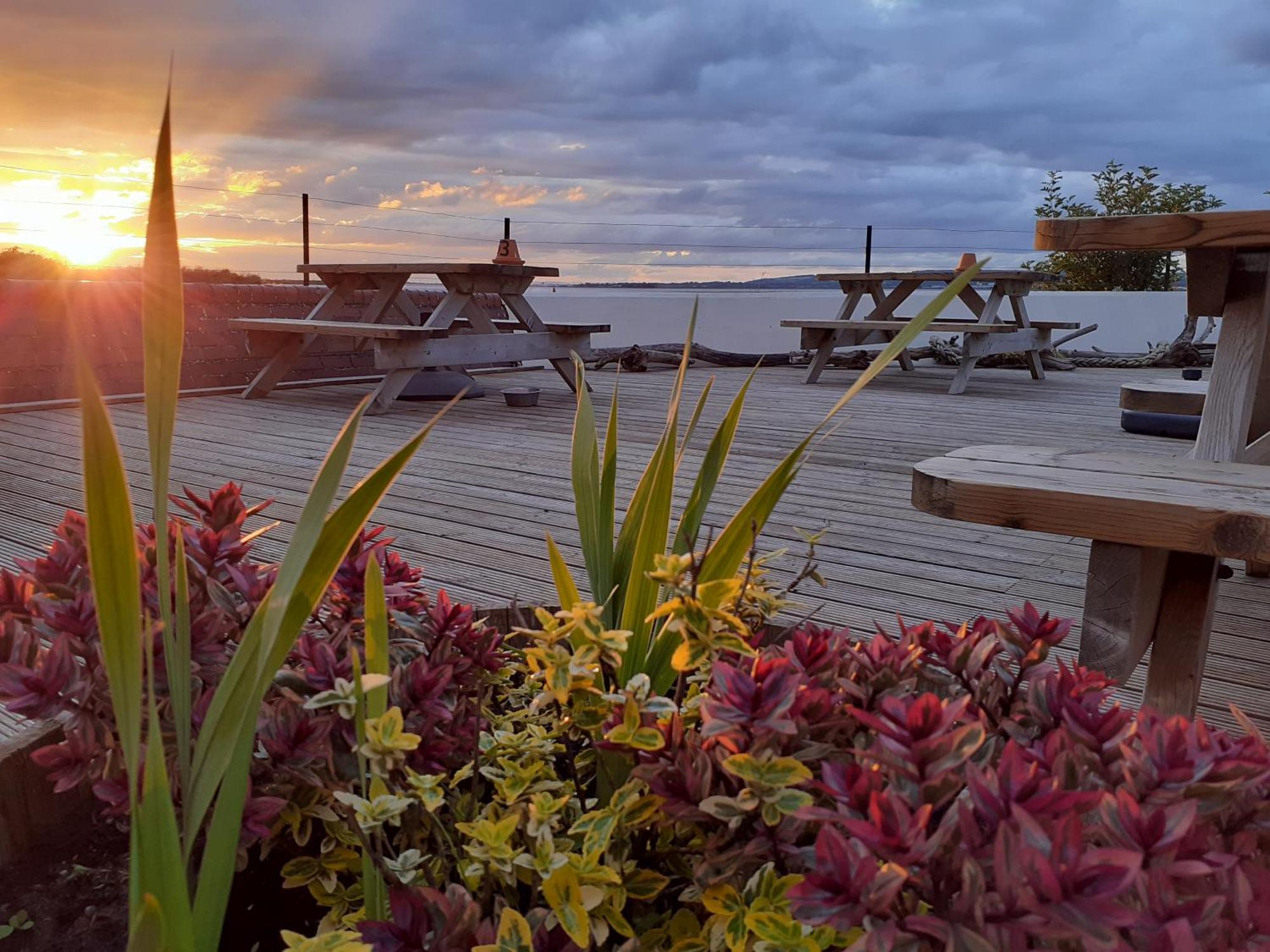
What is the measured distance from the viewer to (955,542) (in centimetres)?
250

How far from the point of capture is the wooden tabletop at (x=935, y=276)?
620 cm

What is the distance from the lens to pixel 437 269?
4945 mm

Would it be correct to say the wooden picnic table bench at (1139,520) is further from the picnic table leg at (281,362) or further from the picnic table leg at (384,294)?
the picnic table leg at (281,362)

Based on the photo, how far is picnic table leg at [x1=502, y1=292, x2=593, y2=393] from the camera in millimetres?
5559

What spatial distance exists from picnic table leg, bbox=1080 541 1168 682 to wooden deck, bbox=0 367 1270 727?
463 mm

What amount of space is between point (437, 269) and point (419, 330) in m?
0.40

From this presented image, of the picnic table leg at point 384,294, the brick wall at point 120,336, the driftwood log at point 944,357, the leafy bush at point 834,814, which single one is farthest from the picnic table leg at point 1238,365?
the driftwood log at point 944,357

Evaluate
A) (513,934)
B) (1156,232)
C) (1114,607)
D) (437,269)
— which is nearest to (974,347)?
(437,269)

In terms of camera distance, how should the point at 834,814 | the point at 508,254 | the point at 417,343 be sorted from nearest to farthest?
the point at 834,814
the point at 417,343
the point at 508,254

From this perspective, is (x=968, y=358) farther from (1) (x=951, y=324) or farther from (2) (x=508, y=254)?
(2) (x=508, y=254)

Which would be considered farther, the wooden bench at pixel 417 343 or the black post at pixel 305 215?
the black post at pixel 305 215

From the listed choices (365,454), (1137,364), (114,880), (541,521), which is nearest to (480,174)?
(1137,364)

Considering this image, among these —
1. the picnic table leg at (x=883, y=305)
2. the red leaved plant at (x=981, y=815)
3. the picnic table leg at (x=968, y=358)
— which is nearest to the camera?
the red leaved plant at (x=981, y=815)

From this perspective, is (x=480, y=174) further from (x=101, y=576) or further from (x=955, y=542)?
(x=101, y=576)
